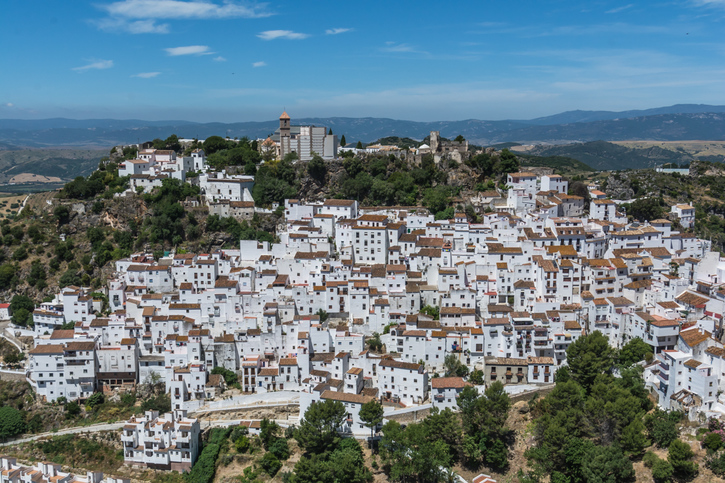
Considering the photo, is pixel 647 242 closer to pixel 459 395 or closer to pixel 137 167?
pixel 459 395

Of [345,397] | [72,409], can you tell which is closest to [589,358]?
[345,397]

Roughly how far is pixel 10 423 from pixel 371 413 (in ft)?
62.0

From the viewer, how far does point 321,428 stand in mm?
25688

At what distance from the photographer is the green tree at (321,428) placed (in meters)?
25.5

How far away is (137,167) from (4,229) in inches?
422

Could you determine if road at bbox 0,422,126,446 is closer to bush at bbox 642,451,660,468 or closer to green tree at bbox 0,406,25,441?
green tree at bbox 0,406,25,441

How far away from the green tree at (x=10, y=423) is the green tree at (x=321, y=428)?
15361 mm

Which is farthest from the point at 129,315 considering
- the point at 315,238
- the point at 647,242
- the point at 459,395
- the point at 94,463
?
the point at 647,242

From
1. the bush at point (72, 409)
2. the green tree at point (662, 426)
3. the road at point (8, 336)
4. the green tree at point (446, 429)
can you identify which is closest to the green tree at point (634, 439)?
the green tree at point (662, 426)

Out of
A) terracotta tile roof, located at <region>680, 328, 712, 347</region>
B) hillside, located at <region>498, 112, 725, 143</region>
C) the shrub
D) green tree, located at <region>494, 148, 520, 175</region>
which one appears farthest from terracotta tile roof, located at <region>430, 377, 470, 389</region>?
hillside, located at <region>498, 112, 725, 143</region>

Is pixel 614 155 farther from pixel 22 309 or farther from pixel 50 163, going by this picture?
pixel 50 163

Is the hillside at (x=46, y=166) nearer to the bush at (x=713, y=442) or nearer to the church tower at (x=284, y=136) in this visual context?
the church tower at (x=284, y=136)

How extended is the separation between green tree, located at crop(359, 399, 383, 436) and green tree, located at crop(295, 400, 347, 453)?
0.98m

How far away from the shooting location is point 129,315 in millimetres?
32969
